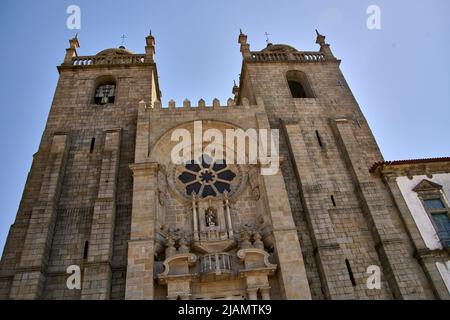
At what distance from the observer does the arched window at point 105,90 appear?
2014 centimetres

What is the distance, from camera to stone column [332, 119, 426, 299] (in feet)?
41.3

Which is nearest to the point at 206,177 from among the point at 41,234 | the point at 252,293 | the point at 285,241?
the point at 285,241

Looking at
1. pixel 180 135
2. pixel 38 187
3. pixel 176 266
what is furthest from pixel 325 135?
pixel 38 187

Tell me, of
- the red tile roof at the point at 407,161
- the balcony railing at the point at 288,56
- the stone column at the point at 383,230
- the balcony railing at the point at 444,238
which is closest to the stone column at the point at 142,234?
the stone column at the point at 383,230

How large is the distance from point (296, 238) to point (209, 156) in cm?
562

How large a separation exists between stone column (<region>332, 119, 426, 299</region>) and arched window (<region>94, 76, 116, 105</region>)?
37.9ft

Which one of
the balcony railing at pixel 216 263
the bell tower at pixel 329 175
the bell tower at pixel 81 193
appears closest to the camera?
the balcony railing at pixel 216 263

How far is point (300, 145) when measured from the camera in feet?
53.8

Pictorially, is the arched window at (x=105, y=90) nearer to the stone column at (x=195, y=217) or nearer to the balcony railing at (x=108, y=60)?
the balcony railing at (x=108, y=60)

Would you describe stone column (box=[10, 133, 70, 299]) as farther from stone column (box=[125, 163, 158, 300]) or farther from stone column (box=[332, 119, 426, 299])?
stone column (box=[332, 119, 426, 299])

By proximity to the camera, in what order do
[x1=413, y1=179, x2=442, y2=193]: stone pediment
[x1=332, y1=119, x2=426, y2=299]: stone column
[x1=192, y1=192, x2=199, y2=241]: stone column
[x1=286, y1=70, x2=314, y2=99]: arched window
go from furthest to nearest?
[x1=286, y1=70, x2=314, y2=99]: arched window, [x1=413, y1=179, x2=442, y2=193]: stone pediment, [x1=192, y1=192, x2=199, y2=241]: stone column, [x1=332, y1=119, x2=426, y2=299]: stone column

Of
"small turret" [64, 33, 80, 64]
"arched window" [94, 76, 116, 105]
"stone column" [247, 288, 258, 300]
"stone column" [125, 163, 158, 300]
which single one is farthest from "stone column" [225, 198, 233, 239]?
"small turret" [64, 33, 80, 64]

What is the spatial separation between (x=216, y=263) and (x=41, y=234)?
19.6 ft

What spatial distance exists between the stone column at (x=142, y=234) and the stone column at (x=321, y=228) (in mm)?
5488
